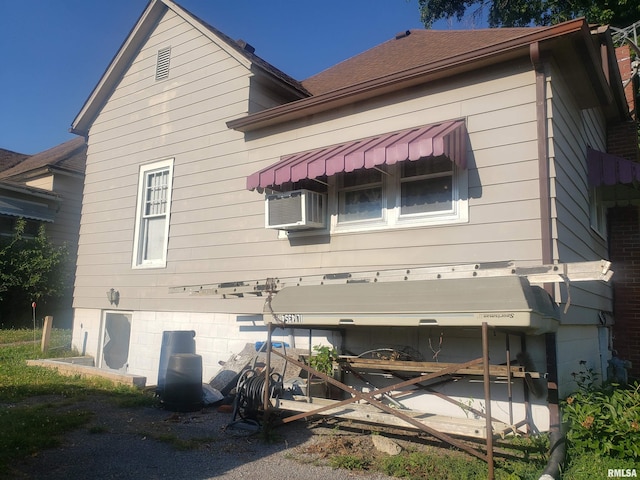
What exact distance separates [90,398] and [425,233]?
217 inches

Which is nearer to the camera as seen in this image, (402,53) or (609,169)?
(609,169)

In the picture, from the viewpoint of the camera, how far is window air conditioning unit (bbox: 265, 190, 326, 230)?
23.9 ft

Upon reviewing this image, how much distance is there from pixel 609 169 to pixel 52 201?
55.3 feet

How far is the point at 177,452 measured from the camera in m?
5.26

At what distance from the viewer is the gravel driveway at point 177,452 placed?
461 cm

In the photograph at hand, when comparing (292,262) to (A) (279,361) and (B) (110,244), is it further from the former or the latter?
(B) (110,244)

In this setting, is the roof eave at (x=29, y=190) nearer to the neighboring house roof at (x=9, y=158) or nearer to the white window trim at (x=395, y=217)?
the neighboring house roof at (x=9, y=158)

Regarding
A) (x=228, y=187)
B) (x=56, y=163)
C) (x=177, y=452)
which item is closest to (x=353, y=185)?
(x=228, y=187)

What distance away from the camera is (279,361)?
7.44 meters

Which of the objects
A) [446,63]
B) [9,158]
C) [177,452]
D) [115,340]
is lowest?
[177,452]

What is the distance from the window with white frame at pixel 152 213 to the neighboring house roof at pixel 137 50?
2413 mm

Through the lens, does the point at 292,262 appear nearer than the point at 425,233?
No

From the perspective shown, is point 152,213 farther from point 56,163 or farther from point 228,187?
point 56,163

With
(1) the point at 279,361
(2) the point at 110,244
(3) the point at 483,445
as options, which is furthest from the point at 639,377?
(2) the point at 110,244
